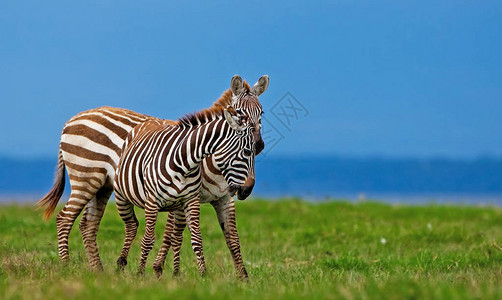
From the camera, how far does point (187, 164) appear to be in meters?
7.64

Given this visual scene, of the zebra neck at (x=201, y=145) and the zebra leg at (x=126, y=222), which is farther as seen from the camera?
the zebra leg at (x=126, y=222)

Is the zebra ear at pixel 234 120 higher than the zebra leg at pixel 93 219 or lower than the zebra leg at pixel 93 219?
higher

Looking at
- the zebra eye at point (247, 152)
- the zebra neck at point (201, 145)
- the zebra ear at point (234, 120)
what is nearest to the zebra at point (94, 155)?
the zebra neck at point (201, 145)

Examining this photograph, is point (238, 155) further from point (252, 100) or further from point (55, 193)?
point (55, 193)

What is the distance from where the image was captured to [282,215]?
52.7 ft

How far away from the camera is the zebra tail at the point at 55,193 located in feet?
Answer: 34.0

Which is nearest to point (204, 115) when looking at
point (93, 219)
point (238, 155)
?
point (238, 155)

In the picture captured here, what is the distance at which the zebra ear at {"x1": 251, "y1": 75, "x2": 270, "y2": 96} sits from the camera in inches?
340

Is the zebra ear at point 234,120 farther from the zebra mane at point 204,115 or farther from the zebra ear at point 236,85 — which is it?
the zebra ear at point 236,85

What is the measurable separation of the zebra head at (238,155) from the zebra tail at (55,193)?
3.83 metres

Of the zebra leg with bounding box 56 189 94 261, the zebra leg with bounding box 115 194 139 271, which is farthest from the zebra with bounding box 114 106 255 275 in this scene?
the zebra leg with bounding box 56 189 94 261

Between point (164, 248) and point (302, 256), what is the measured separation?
361cm

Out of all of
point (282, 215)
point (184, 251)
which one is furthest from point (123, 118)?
point (282, 215)

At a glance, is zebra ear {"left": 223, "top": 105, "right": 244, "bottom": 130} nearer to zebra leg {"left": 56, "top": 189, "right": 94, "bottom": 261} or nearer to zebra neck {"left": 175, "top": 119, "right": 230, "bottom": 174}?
zebra neck {"left": 175, "top": 119, "right": 230, "bottom": 174}
